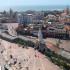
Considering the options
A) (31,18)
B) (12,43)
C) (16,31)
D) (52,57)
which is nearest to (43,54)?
(52,57)

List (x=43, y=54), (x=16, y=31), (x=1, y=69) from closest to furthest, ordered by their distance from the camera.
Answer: (x=1, y=69) < (x=43, y=54) < (x=16, y=31)

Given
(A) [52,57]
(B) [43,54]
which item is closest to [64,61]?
(A) [52,57]

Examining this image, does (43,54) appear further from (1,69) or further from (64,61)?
(1,69)

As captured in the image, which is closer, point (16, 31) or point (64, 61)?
point (64, 61)

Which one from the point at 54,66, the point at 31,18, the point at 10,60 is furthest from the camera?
the point at 31,18

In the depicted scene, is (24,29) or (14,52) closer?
(14,52)

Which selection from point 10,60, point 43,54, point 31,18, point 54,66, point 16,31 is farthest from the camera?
point 31,18

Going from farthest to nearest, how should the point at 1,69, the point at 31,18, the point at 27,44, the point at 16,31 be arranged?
the point at 31,18 < the point at 16,31 < the point at 27,44 < the point at 1,69

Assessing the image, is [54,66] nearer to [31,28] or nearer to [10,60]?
[10,60]
